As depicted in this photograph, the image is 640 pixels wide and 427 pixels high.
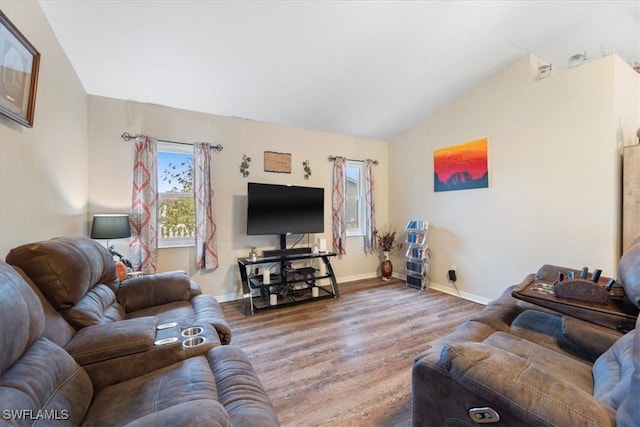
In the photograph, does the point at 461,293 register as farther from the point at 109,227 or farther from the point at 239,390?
the point at 109,227

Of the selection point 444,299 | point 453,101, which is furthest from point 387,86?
point 444,299

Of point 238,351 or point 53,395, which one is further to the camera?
point 238,351

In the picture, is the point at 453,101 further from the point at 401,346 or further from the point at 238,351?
the point at 238,351

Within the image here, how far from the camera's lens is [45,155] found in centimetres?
197

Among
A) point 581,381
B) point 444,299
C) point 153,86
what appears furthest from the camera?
point 444,299

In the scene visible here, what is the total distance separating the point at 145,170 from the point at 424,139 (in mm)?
3840

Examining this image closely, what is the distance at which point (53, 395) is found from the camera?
2.98 feet

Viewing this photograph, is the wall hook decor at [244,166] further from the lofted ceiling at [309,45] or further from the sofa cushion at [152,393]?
the sofa cushion at [152,393]

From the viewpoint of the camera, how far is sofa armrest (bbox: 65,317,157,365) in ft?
3.73

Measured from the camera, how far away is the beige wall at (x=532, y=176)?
2.54 metres

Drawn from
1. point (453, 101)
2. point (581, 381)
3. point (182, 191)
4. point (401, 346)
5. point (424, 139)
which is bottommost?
point (401, 346)

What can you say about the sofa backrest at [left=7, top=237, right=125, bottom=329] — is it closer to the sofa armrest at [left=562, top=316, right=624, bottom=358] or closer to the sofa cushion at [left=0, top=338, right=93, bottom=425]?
the sofa cushion at [left=0, top=338, right=93, bottom=425]

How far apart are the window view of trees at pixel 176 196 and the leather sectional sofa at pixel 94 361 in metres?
1.67

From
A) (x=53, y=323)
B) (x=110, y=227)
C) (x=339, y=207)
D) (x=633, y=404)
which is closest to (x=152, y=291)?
(x=53, y=323)
